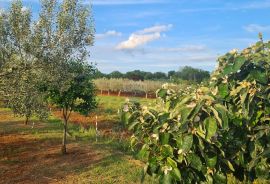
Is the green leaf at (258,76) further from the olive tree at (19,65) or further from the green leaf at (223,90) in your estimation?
the olive tree at (19,65)

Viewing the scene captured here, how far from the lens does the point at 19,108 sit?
53.4ft

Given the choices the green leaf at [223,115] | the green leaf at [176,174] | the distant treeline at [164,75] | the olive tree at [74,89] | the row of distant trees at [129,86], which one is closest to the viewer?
the green leaf at [223,115]

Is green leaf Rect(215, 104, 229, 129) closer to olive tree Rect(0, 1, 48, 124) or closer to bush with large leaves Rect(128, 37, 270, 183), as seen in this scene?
bush with large leaves Rect(128, 37, 270, 183)

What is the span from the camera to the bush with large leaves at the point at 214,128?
3.26 metres

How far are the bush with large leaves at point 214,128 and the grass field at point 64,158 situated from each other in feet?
25.8

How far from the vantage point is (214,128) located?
3139mm

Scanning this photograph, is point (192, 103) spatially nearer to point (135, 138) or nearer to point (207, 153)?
point (207, 153)

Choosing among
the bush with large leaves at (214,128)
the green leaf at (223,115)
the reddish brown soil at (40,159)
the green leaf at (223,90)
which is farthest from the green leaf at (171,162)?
the reddish brown soil at (40,159)

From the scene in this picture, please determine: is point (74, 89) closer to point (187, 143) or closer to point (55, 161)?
point (55, 161)

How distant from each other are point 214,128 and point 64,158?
1499 cm

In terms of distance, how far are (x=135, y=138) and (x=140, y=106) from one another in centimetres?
38

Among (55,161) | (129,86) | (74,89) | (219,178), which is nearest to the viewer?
(219,178)

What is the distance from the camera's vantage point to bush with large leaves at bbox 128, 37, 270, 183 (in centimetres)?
326

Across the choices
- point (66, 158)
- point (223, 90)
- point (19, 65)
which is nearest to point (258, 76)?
point (223, 90)
